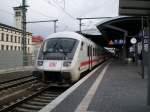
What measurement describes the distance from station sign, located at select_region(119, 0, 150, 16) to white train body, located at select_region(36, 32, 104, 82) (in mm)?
6507

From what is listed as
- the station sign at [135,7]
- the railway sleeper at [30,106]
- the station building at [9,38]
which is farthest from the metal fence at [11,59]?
the station building at [9,38]

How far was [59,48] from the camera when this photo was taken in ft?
52.3

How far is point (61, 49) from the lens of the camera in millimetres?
15867

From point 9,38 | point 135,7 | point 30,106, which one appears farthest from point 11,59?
point 9,38

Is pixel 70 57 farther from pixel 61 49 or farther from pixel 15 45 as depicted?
pixel 15 45

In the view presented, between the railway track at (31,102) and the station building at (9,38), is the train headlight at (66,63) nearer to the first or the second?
the railway track at (31,102)

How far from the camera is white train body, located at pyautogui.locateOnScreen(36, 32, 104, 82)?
1476 centimetres

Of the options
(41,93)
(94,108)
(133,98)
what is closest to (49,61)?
(41,93)

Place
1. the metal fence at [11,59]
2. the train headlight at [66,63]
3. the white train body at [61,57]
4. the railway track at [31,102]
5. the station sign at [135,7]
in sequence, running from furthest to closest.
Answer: the metal fence at [11,59], the train headlight at [66,63], the white train body at [61,57], the railway track at [31,102], the station sign at [135,7]

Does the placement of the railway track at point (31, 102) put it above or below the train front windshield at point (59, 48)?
below

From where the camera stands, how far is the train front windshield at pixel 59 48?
15.3 metres

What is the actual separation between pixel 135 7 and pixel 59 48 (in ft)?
27.0

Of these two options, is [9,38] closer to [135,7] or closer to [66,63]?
[66,63]

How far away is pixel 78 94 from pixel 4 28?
58.6m
